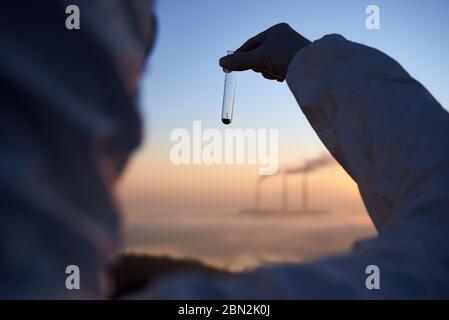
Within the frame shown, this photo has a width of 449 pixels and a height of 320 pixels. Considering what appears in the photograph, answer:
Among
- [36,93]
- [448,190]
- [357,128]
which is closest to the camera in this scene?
[36,93]

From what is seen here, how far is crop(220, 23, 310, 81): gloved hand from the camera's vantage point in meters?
0.73

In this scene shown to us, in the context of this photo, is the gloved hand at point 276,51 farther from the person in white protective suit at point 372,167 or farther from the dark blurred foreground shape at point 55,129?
the dark blurred foreground shape at point 55,129

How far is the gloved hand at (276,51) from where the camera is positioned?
73cm

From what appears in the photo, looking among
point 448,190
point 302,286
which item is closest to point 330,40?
point 448,190

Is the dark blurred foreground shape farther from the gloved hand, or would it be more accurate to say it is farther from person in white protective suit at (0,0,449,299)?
the gloved hand

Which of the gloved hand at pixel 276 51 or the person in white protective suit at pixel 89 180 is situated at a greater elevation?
the gloved hand at pixel 276 51

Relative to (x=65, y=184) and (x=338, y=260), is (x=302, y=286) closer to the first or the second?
(x=338, y=260)

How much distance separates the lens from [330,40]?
561 mm

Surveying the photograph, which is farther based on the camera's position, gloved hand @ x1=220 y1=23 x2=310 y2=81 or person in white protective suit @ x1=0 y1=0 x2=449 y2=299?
gloved hand @ x1=220 y1=23 x2=310 y2=81

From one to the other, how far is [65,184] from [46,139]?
3 centimetres

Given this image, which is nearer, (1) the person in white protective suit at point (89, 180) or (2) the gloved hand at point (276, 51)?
(1) the person in white protective suit at point (89, 180)

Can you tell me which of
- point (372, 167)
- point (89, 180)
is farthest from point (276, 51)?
point (89, 180)

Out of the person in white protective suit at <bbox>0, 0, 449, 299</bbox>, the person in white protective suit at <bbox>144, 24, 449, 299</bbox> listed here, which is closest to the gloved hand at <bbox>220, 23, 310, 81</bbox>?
the person in white protective suit at <bbox>144, 24, 449, 299</bbox>

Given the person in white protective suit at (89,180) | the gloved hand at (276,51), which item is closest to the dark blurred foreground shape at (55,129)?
the person in white protective suit at (89,180)
